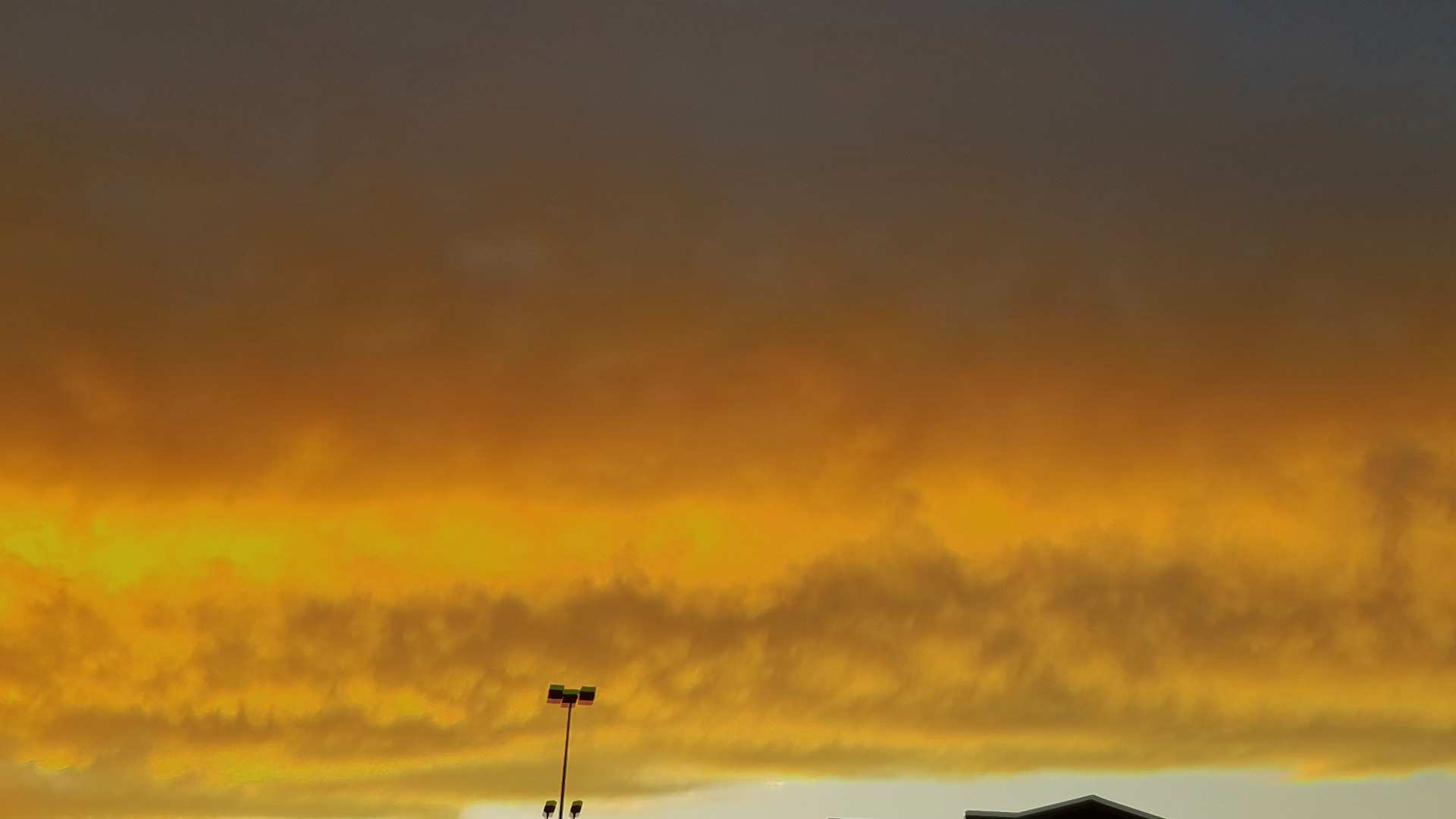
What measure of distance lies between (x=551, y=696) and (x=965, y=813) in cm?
2367

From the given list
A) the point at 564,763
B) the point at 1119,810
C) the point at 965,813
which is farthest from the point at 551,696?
the point at 1119,810

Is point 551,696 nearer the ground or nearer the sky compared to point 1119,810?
nearer the sky

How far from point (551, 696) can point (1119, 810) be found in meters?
30.8

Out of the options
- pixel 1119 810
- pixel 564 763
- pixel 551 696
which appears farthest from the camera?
pixel 564 763

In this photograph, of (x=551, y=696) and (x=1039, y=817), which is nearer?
(x=1039, y=817)

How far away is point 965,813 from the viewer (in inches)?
2697

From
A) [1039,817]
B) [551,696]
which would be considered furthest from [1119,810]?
[551,696]

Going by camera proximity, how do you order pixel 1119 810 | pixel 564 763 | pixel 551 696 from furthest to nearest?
pixel 564 763
pixel 551 696
pixel 1119 810

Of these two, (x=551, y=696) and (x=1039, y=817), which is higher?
(x=551, y=696)

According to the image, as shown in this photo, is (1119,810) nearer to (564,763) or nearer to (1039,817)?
(1039,817)

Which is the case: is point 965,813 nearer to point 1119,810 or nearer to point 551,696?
point 1119,810

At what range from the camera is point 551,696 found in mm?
77312

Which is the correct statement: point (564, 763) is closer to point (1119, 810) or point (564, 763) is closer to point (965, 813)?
point (965, 813)

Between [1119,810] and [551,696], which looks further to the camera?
[551,696]
